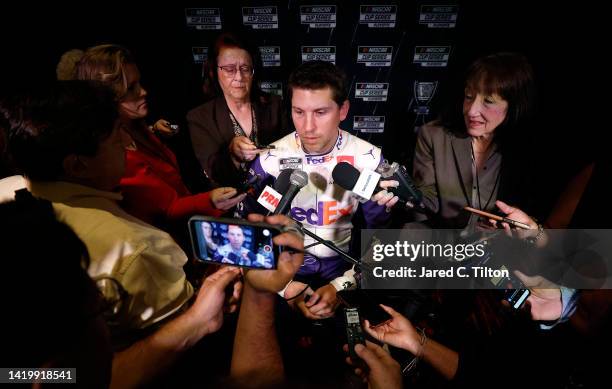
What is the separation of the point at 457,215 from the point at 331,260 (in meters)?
0.99

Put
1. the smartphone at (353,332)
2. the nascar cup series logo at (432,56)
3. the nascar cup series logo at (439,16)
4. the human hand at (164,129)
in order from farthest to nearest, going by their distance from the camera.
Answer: the nascar cup series logo at (432,56) → the nascar cup series logo at (439,16) → the human hand at (164,129) → the smartphone at (353,332)

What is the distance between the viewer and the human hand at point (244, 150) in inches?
79.5

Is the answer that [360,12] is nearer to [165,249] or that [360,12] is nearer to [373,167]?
[373,167]

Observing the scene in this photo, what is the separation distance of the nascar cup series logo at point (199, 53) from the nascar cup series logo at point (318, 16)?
3.40 feet

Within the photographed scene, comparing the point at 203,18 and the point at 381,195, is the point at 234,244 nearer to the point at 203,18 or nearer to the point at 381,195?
the point at 381,195

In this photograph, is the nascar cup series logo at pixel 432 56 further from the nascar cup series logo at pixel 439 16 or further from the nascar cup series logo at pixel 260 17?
the nascar cup series logo at pixel 260 17

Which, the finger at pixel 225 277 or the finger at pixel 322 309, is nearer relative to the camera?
the finger at pixel 225 277

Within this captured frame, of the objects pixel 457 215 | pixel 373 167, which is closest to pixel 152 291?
pixel 373 167

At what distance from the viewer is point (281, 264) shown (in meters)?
1.11

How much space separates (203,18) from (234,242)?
2715 millimetres

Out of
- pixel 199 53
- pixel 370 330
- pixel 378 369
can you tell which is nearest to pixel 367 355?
pixel 378 369

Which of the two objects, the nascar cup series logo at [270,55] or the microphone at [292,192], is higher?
the nascar cup series logo at [270,55]

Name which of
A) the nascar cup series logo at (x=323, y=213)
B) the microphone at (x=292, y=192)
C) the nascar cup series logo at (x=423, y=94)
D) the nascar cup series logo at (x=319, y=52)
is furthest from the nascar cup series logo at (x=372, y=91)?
the microphone at (x=292, y=192)

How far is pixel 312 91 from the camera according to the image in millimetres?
1759
